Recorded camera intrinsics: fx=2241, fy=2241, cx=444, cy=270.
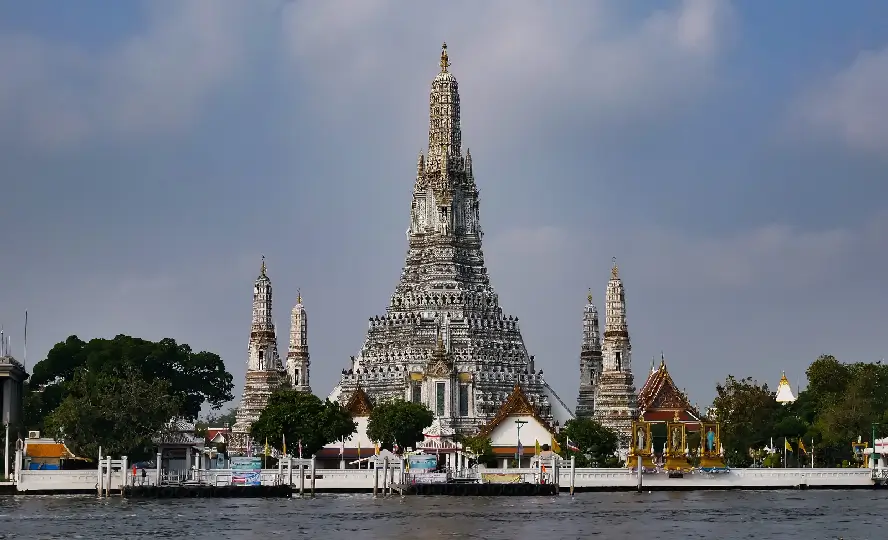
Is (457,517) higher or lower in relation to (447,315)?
lower

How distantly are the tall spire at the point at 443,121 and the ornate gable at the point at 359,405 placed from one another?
21.3 m

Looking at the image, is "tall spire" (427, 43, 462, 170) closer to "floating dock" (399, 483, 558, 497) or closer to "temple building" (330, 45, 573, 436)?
"temple building" (330, 45, 573, 436)

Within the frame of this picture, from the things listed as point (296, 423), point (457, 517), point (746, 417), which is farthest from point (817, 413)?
point (457, 517)

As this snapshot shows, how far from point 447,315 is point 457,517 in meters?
77.5

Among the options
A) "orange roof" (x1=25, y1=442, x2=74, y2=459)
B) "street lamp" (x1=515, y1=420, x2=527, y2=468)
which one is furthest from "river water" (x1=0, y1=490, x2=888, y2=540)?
"street lamp" (x1=515, y1=420, x2=527, y2=468)

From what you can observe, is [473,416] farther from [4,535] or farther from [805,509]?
[4,535]

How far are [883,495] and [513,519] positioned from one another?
3597 cm

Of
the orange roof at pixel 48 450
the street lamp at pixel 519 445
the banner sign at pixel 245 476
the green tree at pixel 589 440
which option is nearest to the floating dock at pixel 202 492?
the banner sign at pixel 245 476

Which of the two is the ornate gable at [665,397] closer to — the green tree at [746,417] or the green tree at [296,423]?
the green tree at [746,417]

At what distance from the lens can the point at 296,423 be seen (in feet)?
518

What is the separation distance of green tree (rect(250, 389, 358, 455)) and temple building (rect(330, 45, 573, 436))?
23776 millimetres

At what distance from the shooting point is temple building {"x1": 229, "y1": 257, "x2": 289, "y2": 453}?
18925 centimetres

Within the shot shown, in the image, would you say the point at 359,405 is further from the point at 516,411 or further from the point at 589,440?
the point at 589,440

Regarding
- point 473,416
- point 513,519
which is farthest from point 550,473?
point 473,416
